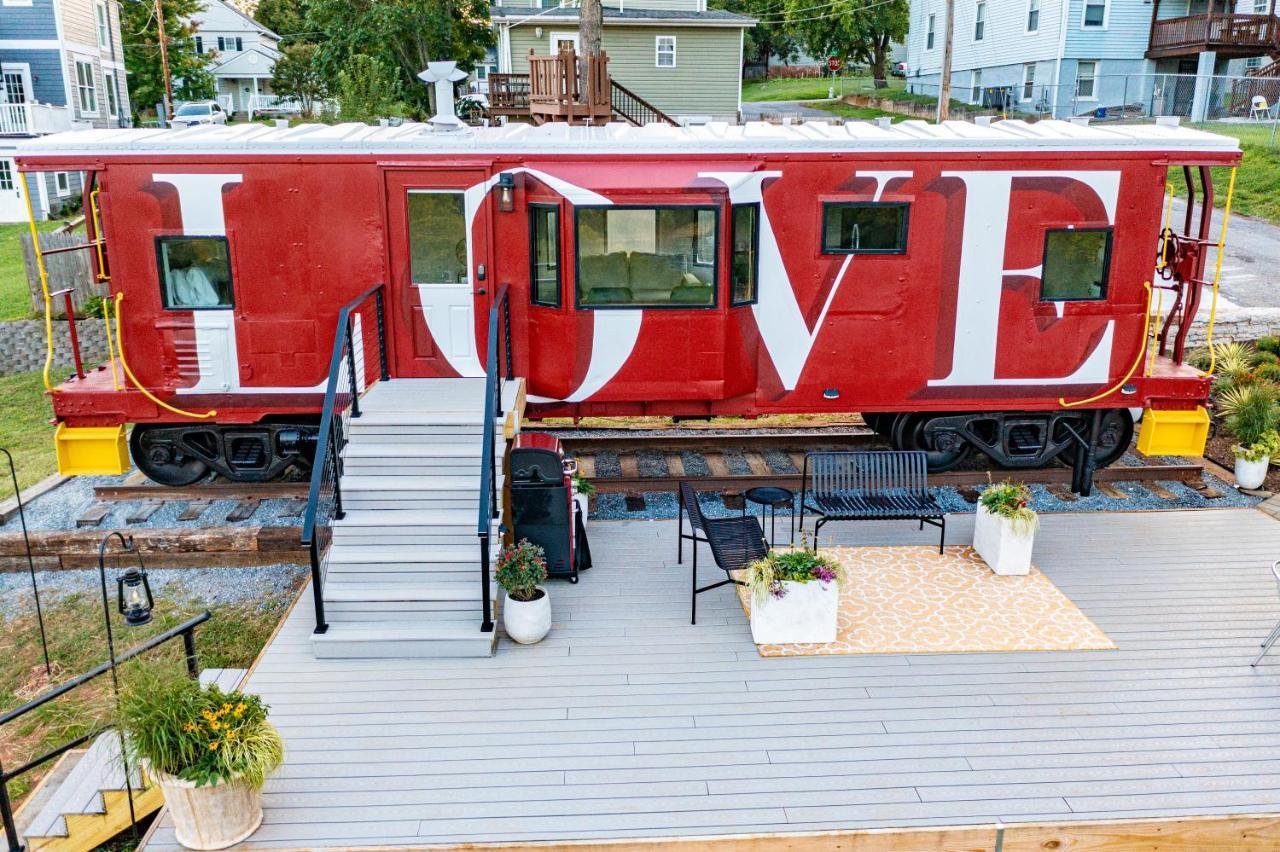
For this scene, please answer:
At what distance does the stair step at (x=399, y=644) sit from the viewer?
7148mm

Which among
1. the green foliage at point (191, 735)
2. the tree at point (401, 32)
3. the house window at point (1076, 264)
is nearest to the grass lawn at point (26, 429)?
the green foliage at point (191, 735)

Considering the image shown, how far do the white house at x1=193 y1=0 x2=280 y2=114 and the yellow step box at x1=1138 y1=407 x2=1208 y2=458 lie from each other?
5069cm

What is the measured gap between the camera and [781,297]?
Result: 9.60 m

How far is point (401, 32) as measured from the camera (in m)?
30.7

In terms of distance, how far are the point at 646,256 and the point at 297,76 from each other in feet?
126

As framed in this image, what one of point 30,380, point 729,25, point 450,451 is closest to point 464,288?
point 450,451

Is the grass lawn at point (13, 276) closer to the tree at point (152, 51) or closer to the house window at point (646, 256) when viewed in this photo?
the tree at point (152, 51)

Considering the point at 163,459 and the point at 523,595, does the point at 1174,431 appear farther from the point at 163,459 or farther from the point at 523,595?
the point at 163,459

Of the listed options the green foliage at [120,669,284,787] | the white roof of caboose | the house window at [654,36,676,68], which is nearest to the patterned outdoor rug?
the green foliage at [120,669,284,787]

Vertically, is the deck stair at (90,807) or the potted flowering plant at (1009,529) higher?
the potted flowering plant at (1009,529)

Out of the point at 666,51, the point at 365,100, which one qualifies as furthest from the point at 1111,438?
the point at 666,51

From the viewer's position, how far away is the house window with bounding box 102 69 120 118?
1286 inches

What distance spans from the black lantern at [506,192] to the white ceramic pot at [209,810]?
559 cm

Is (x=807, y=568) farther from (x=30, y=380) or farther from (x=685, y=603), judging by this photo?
(x=30, y=380)
